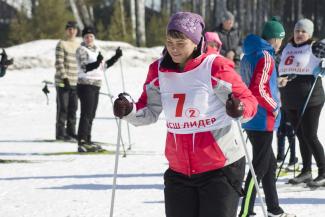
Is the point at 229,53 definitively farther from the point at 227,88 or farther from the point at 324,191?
the point at 227,88

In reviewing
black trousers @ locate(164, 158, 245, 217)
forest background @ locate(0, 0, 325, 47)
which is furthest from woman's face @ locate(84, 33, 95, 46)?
forest background @ locate(0, 0, 325, 47)

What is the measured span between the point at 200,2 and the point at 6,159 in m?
32.8

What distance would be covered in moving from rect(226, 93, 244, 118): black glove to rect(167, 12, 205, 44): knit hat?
1.19 feet

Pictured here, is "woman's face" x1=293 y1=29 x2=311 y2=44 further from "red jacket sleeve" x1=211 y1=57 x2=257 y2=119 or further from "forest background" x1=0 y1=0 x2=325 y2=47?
"forest background" x1=0 y1=0 x2=325 y2=47

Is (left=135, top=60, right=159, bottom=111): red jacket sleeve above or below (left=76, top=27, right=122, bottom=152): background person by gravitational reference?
above

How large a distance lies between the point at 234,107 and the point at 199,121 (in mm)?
233

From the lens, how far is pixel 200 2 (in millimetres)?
40219

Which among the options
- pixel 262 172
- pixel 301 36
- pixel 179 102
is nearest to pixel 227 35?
pixel 301 36

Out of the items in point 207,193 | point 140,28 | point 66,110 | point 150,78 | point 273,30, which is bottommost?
point 66,110

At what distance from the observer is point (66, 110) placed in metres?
10.4

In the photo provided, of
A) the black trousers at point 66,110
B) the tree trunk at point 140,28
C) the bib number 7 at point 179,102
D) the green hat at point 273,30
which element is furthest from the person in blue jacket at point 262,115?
Result: the tree trunk at point 140,28

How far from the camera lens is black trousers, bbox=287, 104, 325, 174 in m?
6.24

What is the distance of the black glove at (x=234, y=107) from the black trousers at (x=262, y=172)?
62.4 inches

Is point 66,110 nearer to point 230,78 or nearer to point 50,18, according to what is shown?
point 230,78
